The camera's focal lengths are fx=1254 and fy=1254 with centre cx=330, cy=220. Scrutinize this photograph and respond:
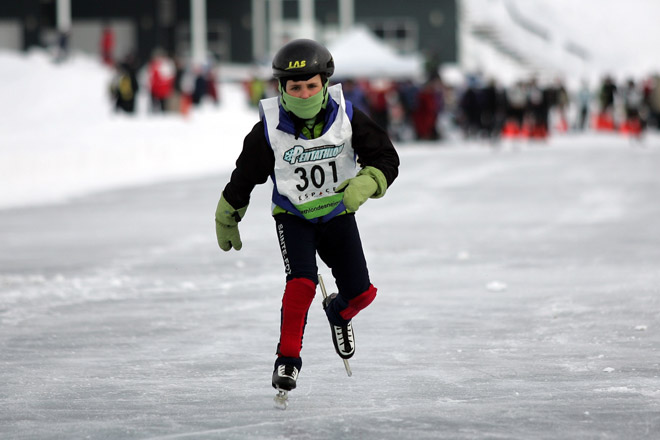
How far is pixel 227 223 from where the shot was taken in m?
5.27

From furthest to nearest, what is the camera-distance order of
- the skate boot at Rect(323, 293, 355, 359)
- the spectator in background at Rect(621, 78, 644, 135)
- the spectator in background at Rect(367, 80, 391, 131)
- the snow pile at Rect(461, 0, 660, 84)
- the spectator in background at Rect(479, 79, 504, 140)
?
the snow pile at Rect(461, 0, 660, 84)
the spectator in background at Rect(367, 80, 391, 131)
the spectator in background at Rect(479, 79, 504, 140)
the spectator in background at Rect(621, 78, 644, 135)
the skate boot at Rect(323, 293, 355, 359)

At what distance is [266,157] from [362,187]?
1.40 ft

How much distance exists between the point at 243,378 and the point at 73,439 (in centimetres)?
125

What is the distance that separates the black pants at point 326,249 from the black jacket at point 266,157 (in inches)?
7.9

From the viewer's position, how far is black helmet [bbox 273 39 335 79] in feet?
16.5

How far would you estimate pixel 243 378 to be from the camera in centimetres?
569

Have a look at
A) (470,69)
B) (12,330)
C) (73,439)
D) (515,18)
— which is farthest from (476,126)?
(73,439)

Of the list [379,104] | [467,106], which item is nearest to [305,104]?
[379,104]

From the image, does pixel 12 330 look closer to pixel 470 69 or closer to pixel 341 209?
pixel 341 209

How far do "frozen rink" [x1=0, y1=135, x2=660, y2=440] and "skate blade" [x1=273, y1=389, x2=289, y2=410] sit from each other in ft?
0.27

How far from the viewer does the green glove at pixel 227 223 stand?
5.25 m

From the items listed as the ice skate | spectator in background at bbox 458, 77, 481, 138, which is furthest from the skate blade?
spectator in background at bbox 458, 77, 481, 138

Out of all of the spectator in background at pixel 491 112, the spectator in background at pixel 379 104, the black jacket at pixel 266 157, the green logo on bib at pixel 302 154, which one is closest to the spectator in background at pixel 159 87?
the spectator in background at pixel 379 104

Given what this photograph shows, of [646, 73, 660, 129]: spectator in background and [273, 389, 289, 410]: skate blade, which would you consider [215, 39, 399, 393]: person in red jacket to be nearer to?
[273, 389, 289, 410]: skate blade
